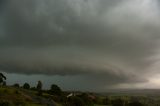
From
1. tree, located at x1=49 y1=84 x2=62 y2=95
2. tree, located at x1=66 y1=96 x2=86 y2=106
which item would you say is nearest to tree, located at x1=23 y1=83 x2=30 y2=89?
tree, located at x1=49 y1=84 x2=62 y2=95

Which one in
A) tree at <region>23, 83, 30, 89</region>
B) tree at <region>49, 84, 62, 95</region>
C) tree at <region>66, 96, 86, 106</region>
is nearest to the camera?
tree at <region>66, 96, 86, 106</region>

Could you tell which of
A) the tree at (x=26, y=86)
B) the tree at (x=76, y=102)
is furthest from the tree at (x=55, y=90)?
the tree at (x=76, y=102)

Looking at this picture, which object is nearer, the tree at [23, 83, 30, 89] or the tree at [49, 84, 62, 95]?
the tree at [49, 84, 62, 95]

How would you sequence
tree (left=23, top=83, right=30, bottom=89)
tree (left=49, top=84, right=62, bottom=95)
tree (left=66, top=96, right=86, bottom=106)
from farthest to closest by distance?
tree (left=23, top=83, right=30, bottom=89) → tree (left=49, top=84, right=62, bottom=95) → tree (left=66, top=96, right=86, bottom=106)

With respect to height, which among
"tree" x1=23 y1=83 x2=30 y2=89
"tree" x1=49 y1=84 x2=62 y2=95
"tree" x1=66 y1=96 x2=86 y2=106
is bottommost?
"tree" x1=66 y1=96 x2=86 y2=106

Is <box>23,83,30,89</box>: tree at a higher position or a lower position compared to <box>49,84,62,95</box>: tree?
higher

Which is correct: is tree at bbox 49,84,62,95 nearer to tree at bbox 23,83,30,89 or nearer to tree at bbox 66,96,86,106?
tree at bbox 23,83,30,89

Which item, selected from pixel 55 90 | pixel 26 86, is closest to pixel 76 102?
pixel 55 90

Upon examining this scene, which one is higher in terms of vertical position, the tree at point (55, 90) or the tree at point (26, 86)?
the tree at point (26, 86)

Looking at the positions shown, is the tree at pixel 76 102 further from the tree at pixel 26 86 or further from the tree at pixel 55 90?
the tree at pixel 26 86

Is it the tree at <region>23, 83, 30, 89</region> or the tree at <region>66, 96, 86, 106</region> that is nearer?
the tree at <region>66, 96, 86, 106</region>

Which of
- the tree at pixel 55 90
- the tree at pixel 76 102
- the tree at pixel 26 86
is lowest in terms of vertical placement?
the tree at pixel 76 102

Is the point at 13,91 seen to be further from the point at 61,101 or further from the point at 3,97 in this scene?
the point at 61,101
